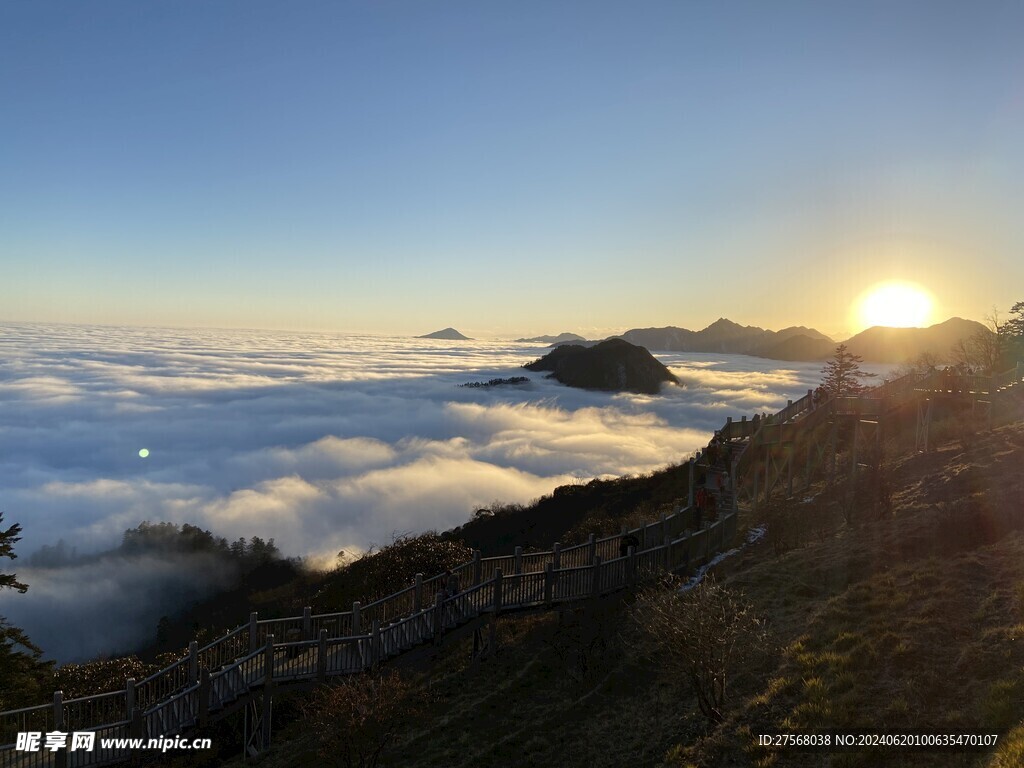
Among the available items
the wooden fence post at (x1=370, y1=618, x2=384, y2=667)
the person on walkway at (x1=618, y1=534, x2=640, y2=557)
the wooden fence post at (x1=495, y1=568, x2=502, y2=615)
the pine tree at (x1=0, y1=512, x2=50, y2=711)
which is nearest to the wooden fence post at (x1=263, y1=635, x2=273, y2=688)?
the wooden fence post at (x1=370, y1=618, x2=384, y2=667)

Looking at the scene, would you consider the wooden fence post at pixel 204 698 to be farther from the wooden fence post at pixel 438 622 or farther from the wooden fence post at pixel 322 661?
the wooden fence post at pixel 438 622

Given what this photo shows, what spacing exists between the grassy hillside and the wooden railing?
1060 millimetres

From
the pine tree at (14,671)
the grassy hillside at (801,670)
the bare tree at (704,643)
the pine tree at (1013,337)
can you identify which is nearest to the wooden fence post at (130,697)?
the grassy hillside at (801,670)

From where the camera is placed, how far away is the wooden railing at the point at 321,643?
12602 mm

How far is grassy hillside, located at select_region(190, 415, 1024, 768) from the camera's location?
8.84 meters

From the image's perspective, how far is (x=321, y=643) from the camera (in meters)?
14.4

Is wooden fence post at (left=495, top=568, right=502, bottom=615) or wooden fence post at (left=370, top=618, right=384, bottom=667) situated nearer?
wooden fence post at (left=370, top=618, right=384, bottom=667)

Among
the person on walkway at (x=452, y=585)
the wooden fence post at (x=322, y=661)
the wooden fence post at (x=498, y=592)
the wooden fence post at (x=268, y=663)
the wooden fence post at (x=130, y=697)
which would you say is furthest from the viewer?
the person on walkway at (x=452, y=585)

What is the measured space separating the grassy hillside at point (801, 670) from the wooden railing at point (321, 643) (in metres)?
1.06

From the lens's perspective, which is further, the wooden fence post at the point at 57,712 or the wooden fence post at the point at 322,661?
the wooden fence post at the point at 322,661

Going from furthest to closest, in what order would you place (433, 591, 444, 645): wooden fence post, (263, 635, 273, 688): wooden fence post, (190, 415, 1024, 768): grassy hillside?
1. (433, 591, 444, 645): wooden fence post
2. (263, 635, 273, 688): wooden fence post
3. (190, 415, 1024, 768): grassy hillside

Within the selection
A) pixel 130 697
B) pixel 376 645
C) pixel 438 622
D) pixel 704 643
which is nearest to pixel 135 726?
pixel 130 697

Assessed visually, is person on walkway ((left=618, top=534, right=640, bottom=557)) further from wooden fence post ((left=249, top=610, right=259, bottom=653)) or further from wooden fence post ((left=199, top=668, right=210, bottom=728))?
wooden fence post ((left=199, top=668, right=210, bottom=728))

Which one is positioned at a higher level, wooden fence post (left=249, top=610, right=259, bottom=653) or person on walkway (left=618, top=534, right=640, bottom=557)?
person on walkway (left=618, top=534, right=640, bottom=557)
